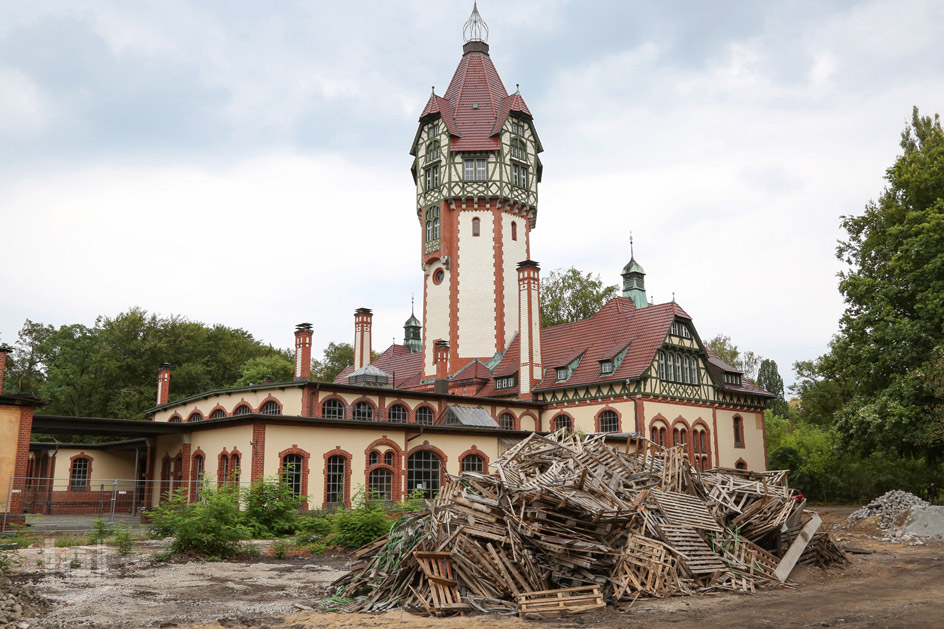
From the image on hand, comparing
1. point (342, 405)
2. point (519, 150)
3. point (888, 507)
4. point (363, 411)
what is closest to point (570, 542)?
point (888, 507)

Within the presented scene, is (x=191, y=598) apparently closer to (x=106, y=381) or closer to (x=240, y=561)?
(x=240, y=561)

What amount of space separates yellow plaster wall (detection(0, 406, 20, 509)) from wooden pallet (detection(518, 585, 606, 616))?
1906 centimetres

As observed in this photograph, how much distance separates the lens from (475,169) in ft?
150

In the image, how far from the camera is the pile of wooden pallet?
509 inches

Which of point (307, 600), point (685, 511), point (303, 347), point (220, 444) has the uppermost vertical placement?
point (303, 347)

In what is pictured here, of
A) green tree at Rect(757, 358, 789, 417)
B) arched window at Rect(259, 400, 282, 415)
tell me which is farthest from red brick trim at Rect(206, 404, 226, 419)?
green tree at Rect(757, 358, 789, 417)

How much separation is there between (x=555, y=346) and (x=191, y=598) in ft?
102

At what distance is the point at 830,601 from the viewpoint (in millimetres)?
13398

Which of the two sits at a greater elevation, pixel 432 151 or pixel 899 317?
pixel 432 151

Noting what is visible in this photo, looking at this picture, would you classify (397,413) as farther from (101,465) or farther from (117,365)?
(117,365)

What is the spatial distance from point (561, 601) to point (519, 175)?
36.6 m

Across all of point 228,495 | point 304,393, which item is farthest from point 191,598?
point 304,393

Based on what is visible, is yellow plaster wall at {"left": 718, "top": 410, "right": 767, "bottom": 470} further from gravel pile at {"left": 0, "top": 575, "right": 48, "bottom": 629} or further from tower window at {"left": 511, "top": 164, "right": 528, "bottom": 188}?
gravel pile at {"left": 0, "top": 575, "right": 48, "bottom": 629}

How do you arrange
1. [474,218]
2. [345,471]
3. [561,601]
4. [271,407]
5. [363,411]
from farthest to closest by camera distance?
[474,218], [363,411], [271,407], [345,471], [561,601]
